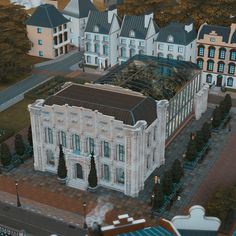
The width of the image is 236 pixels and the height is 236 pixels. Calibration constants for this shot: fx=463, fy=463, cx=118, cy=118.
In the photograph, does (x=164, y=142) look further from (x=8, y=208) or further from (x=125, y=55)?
(x=125, y=55)

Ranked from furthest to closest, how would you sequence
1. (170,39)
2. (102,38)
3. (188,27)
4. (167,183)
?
(102,38)
(170,39)
(188,27)
(167,183)

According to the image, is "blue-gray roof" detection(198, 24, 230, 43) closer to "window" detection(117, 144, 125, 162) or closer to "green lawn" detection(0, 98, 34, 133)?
"green lawn" detection(0, 98, 34, 133)

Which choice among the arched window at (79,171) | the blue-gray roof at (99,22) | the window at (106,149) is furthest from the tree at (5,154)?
the blue-gray roof at (99,22)

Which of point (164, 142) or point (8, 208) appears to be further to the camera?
point (164, 142)

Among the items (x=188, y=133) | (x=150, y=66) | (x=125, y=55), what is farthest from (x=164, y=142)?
(x=125, y=55)

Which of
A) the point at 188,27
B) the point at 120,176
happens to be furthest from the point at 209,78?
the point at 120,176

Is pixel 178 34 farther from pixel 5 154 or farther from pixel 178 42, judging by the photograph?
pixel 5 154

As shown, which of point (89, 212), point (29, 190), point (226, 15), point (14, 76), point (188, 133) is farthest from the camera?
point (226, 15)
